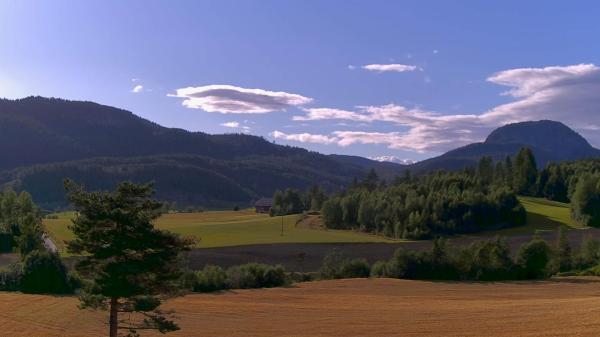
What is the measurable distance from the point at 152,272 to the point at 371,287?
36535mm

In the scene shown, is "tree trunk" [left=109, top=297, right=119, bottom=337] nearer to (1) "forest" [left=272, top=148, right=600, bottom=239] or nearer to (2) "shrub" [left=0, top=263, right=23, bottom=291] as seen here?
(2) "shrub" [left=0, top=263, right=23, bottom=291]

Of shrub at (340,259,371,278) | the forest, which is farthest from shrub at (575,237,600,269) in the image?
the forest

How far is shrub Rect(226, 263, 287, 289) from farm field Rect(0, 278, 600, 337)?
13.1 ft

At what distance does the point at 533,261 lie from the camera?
6906 cm

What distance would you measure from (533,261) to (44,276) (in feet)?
159

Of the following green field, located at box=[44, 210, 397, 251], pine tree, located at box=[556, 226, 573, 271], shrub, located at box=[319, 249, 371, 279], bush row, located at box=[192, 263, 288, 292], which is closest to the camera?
bush row, located at box=[192, 263, 288, 292]

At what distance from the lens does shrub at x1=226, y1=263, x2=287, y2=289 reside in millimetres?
62688

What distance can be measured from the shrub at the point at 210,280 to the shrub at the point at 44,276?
36.4 feet

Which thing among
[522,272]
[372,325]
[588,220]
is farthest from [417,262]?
[588,220]

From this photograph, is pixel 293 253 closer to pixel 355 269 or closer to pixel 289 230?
pixel 355 269

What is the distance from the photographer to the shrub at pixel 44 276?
5569cm

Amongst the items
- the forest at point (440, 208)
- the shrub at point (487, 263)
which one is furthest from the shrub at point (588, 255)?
the forest at point (440, 208)

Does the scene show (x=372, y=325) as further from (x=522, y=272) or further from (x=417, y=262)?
(x=522, y=272)

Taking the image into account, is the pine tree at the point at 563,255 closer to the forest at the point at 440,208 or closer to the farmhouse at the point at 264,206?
the forest at the point at 440,208
